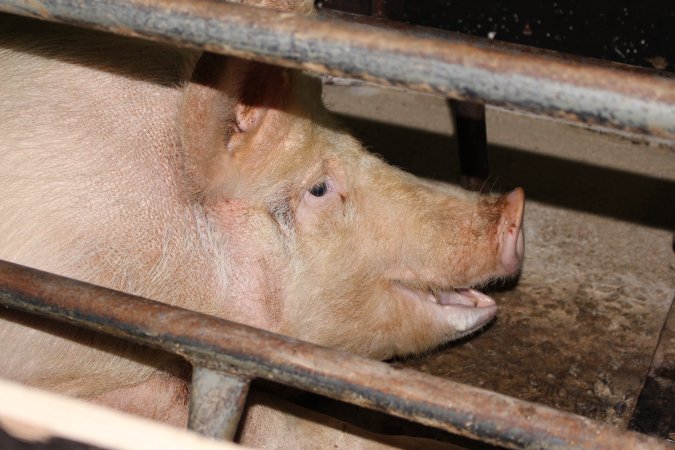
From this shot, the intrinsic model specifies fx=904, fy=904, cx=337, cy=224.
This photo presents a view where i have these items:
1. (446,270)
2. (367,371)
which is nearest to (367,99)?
(446,270)

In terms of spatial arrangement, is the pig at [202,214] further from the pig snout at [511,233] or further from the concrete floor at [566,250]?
the concrete floor at [566,250]

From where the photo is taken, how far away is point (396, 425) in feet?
11.1

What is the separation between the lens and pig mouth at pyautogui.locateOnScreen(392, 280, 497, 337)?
3150 millimetres

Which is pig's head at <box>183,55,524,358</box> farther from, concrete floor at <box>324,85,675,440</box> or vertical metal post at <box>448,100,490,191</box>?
vertical metal post at <box>448,100,490,191</box>

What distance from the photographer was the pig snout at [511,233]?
3098 millimetres

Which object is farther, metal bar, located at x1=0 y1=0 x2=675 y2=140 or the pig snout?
the pig snout

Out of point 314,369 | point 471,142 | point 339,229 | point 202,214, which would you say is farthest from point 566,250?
point 314,369

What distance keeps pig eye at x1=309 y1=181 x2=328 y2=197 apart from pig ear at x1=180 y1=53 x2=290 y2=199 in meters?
0.30

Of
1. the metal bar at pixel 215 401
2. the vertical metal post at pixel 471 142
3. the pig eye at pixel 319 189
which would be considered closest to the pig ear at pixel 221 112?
the pig eye at pixel 319 189

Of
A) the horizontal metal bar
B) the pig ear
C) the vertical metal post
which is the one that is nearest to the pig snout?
the vertical metal post

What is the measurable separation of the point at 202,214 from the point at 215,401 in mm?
1086

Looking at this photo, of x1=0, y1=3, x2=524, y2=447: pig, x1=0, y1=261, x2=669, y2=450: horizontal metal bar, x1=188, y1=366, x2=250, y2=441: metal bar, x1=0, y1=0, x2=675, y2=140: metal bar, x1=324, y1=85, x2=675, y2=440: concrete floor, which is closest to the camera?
x1=0, y1=0, x2=675, y2=140: metal bar

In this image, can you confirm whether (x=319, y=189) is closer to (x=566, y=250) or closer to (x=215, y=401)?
(x=215, y=401)

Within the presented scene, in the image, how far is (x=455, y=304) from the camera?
10.8 ft
